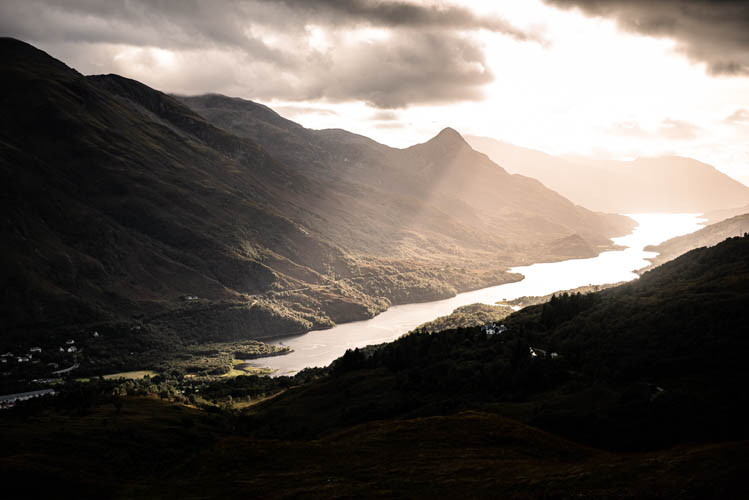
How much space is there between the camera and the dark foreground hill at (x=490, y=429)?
46.6 metres

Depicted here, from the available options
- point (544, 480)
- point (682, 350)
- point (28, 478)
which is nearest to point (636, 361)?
point (682, 350)

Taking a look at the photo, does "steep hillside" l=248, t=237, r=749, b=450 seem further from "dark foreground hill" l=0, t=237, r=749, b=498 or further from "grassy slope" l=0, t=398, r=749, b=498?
"grassy slope" l=0, t=398, r=749, b=498

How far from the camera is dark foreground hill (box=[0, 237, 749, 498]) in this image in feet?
153

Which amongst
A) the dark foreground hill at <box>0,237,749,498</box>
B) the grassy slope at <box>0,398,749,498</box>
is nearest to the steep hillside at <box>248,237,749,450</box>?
the dark foreground hill at <box>0,237,749,498</box>

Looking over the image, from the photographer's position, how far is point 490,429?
218 ft

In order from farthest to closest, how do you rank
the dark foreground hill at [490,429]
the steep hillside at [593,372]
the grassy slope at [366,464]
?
Answer: the steep hillside at [593,372] → the dark foreground hill at [490,429] → the grassy slope at [366,464]

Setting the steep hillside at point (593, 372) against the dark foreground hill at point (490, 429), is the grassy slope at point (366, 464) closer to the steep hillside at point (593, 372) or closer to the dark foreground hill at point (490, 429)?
the dark foreground hill at point (490, 429)

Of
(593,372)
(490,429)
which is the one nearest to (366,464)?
(490,429)

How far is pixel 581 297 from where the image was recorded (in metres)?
164

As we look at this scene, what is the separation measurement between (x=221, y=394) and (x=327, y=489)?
153 meters

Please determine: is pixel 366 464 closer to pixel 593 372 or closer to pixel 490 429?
pixel 490 429

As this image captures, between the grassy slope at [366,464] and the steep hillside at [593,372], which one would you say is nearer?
the grassy slope at [366,464]

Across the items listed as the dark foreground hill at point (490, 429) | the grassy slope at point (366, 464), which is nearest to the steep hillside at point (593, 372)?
the dark foreground hill at point (490, 429)

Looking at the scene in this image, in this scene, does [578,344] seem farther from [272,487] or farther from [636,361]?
[272,487]
